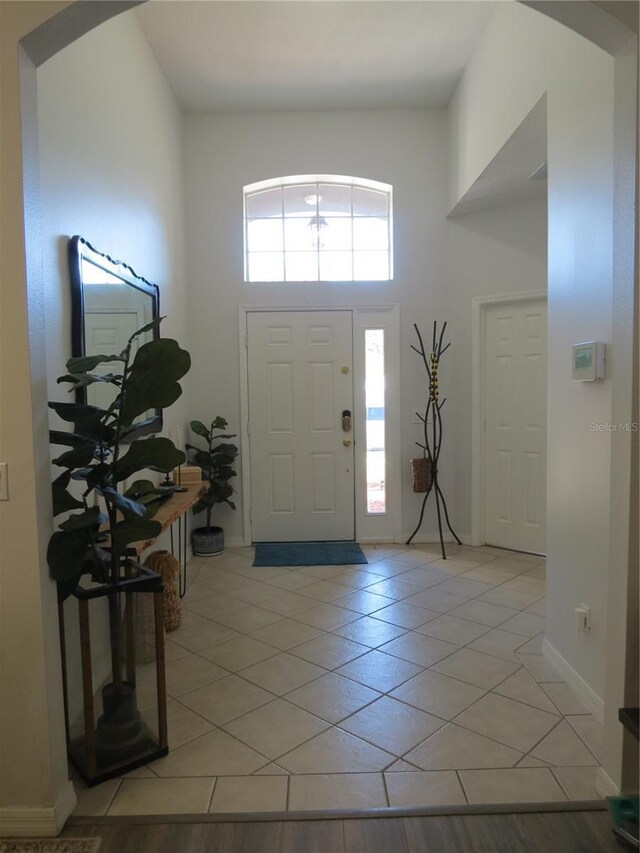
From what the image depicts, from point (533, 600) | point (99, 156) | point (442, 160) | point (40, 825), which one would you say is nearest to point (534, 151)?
point (442, 160)

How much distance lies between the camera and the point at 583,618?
2389 millimetres

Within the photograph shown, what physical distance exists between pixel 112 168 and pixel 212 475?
2.40 meters

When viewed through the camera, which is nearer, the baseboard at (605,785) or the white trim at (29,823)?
the white trim at (29,823)

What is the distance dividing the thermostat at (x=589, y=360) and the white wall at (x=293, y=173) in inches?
101

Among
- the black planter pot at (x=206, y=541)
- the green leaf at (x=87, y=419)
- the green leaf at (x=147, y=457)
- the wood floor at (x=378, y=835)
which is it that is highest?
the green leaf at (x=87, y=419)

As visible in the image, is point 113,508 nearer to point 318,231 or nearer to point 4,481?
point 4,481

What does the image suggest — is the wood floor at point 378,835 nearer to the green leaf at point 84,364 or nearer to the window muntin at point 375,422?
the green leaf at point 84,364

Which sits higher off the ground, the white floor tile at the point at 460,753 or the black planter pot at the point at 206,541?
the black planter pot at the point at 206,541

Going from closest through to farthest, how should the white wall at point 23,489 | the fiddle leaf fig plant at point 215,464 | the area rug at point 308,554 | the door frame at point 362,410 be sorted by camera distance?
the white wall at point 23,489
the area rug at point 308,554
the fiddle leaf fig plant at point 215,464
the door frame at point 362,410

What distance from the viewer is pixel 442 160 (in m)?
4.78

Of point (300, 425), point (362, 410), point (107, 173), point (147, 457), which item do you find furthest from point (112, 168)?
point (362, 410)

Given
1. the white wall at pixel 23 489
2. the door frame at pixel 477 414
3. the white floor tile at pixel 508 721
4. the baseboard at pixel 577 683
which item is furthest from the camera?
the door frame at pixel 477 414

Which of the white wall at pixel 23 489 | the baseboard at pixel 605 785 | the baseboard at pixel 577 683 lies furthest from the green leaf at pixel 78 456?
the baseboard at pixel 577 683

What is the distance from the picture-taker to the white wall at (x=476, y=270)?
430 centimetres
